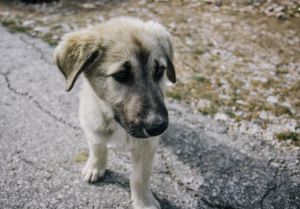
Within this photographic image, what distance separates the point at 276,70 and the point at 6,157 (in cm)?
392

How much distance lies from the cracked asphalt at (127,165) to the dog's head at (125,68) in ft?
3.35

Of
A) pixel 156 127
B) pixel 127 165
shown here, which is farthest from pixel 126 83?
pixel 127 165

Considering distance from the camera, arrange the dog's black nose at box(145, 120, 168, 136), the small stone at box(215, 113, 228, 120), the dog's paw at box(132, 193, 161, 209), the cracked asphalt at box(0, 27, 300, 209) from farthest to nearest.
A: the small stone at box(215, 113, 228, 120) → the cracked asphalt at box(0, 27, 300, 209) → the dog's paw at box(132, 193, 161, 209) → the dog's black nose at box(145, 120, 168, 136)

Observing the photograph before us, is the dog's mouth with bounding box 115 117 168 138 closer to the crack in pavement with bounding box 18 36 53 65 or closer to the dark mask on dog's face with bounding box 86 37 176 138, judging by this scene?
the dark mask on dog's face with bounding box 86 37 176 138

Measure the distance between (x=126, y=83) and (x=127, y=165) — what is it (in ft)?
4.48

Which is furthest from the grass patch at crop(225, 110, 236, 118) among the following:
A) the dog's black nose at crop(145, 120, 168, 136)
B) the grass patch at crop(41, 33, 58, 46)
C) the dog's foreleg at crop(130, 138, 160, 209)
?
the grass patch at crop(41, 33, 58, 46)

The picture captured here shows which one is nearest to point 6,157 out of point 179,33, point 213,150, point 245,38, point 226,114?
point 213,150

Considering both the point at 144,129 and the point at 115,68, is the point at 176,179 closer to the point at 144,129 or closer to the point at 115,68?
the point at 144,129

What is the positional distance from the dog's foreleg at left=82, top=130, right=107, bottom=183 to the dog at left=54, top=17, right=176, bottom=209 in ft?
0.18

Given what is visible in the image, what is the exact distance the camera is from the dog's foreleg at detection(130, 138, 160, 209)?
3493 mm

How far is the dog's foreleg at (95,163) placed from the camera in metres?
3.79

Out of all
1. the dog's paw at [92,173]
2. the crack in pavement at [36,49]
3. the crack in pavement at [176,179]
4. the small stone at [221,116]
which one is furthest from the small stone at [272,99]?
the crack in pavement at [36,49]

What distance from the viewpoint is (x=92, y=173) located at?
3.93 m

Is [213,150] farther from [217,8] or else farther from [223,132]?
[217,8]
